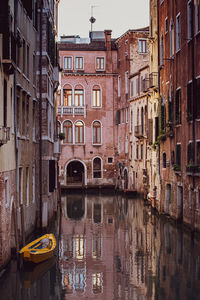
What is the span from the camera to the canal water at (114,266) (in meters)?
12.5

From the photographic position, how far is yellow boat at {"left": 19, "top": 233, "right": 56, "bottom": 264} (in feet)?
48.4

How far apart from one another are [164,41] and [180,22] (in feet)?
13.1

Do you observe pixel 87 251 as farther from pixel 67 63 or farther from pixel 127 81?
pixel 67 63

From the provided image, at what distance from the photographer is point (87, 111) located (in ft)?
155

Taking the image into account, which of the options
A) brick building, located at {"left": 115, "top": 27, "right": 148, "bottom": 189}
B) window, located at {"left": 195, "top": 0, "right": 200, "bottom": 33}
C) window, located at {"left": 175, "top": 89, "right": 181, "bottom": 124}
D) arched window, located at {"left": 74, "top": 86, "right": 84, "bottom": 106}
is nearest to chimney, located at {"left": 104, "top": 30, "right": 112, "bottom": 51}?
brick building, located at {"left": 115, "top": 27, "right": 148, "bottom": 189}

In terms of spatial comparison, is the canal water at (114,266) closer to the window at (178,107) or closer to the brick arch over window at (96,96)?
the window at (178,107)

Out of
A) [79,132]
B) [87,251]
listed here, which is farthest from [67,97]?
[87,251]

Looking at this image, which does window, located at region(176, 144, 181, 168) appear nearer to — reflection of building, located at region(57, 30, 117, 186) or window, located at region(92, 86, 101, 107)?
reflection of building, located at region(57, 30, 117, 186)

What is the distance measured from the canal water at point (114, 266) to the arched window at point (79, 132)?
21.1 metres

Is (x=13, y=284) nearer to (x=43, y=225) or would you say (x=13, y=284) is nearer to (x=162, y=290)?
(x=162, y=290)

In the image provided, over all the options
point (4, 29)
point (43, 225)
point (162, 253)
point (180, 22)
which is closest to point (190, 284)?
point (162, 253)

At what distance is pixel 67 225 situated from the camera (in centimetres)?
2439

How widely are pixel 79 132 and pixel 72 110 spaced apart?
2051 mm

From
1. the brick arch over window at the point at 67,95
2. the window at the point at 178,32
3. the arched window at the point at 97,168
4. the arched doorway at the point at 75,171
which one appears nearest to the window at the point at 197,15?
the window at the point at 178,32
